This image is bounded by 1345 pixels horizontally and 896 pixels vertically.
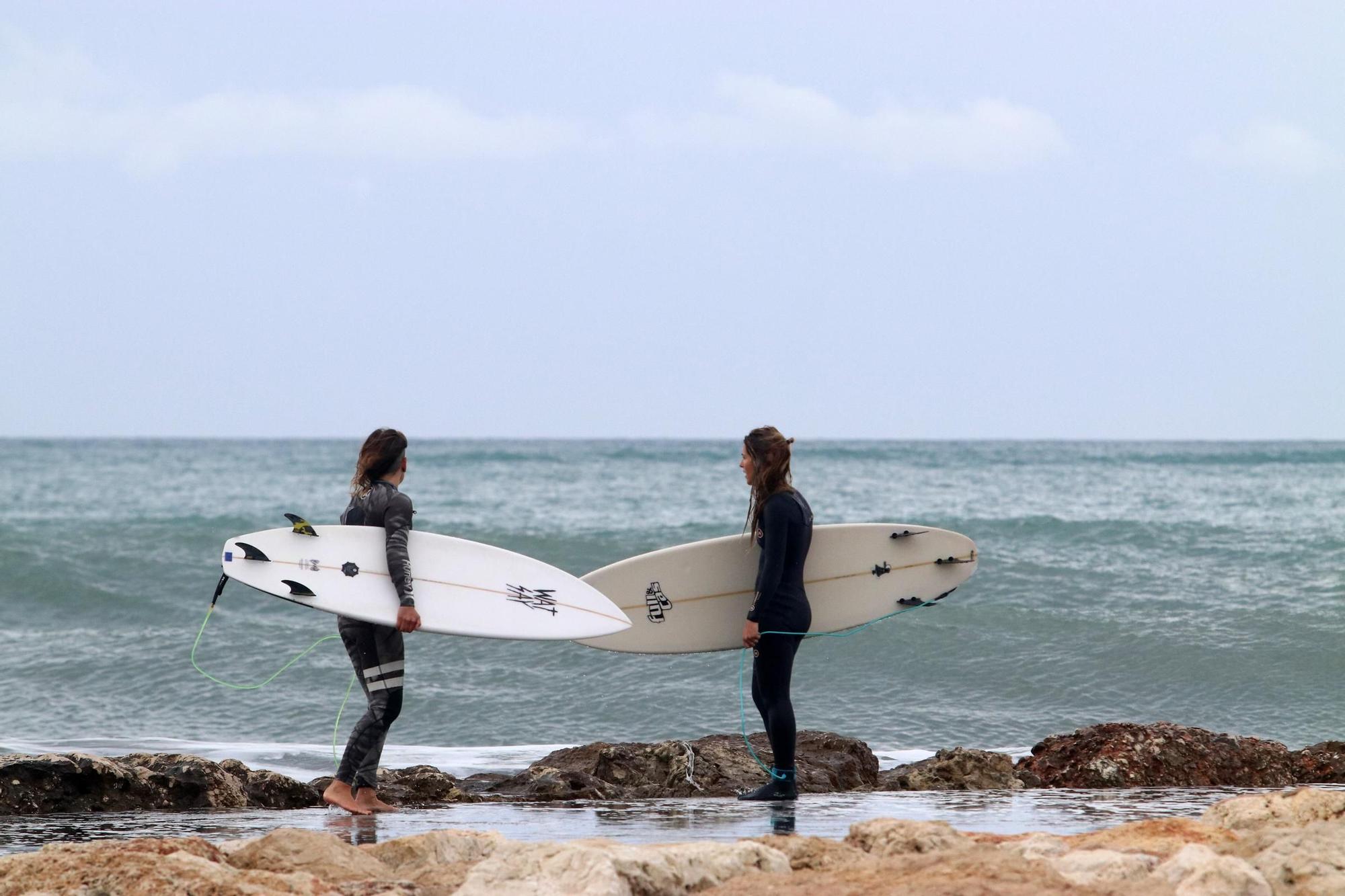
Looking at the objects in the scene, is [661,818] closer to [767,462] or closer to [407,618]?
[407,618]

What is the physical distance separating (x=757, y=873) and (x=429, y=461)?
39.7 meters

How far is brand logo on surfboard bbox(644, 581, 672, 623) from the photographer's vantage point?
20.7ft

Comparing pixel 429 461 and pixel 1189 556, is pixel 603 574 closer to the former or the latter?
pixel 1189 556

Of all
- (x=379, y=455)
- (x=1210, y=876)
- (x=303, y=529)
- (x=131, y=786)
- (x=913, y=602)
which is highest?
(x=379, y=455)

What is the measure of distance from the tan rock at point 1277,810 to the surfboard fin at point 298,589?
12.3 feet

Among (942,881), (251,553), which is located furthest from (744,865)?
(251,553)

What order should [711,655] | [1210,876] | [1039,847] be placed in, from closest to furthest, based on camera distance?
[1210,876], [1039,847], [711,655]

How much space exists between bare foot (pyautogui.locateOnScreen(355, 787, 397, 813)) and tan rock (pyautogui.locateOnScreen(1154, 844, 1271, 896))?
10.2 feet

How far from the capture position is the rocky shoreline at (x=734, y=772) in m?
5.04

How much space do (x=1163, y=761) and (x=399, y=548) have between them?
155 inches

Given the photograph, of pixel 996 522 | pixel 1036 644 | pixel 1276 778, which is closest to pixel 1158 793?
pixel 1276 778

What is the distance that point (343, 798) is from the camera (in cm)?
479

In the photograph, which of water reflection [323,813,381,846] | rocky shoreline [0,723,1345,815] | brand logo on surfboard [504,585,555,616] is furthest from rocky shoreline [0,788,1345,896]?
brand logo on surfboard [504,585,555,616]

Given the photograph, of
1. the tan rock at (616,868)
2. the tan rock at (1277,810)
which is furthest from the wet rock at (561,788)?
the tan rock at (1277,810)
